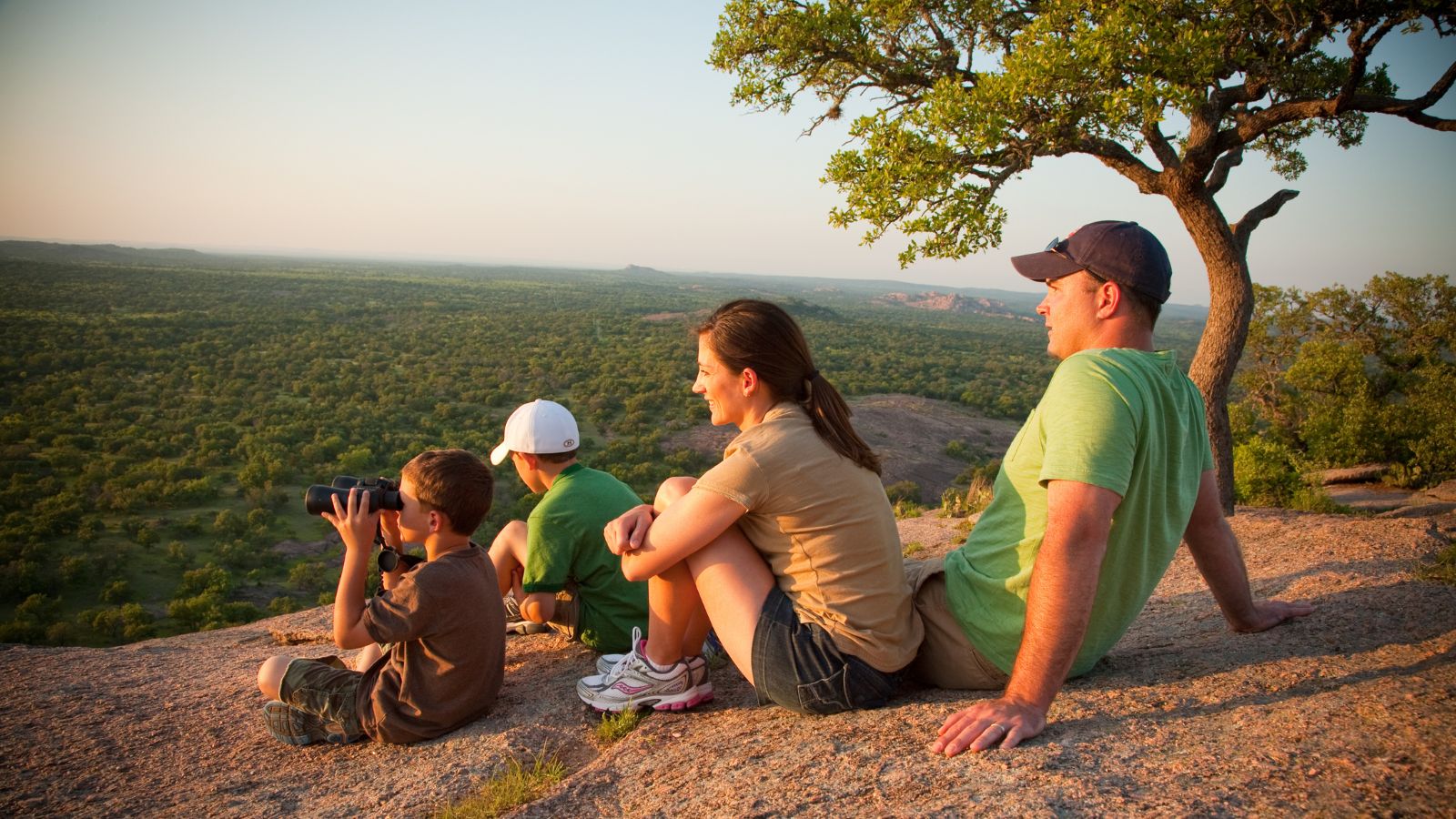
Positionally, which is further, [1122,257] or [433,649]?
[433,649]

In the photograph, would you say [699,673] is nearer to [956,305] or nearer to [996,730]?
[996,730]

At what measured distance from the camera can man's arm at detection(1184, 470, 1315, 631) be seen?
266cm

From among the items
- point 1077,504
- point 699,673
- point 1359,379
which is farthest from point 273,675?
point 1359,379

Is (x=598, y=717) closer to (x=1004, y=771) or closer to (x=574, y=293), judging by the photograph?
(x=1004, y=771)

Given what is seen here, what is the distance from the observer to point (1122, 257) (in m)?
2.25

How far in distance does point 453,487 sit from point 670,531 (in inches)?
40.3

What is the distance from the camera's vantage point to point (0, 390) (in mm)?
21906

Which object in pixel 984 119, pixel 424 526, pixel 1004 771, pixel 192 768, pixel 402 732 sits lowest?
pixel 192 768

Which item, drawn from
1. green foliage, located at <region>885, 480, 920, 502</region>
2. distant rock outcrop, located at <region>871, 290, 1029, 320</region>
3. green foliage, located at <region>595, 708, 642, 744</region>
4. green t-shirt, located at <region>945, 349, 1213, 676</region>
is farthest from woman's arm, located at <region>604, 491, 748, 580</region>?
distant rock outcrop, located at <region>871, 290, 1029, 320</region>

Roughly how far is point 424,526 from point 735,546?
1.29 meters

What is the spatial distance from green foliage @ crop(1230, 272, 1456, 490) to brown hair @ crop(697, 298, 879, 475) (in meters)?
8.35

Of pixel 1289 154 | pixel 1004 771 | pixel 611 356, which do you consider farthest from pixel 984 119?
pixel 611 356

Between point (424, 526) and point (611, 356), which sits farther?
point (611, 356)

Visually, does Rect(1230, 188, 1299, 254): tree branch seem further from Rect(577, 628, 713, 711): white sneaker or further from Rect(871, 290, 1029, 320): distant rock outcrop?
Rect(871, 290, 1029, 320): distant rock outcrop
